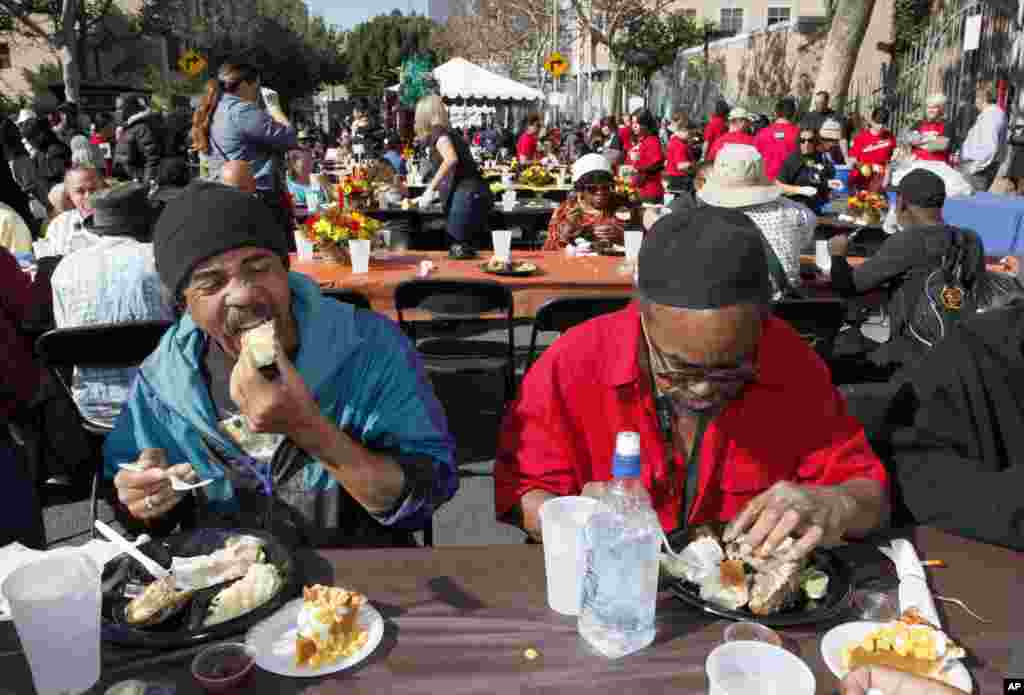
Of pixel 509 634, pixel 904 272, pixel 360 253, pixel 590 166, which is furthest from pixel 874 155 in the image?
pixel 509 634

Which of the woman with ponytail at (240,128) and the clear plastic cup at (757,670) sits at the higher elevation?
the woman with ponytail at (240,128)

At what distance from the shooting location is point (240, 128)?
20.5ft

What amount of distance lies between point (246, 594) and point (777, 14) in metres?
56.7

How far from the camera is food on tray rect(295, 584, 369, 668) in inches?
53.7

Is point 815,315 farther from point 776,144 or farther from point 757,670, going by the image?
point 776,144

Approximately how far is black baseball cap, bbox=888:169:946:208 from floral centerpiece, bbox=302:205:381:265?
341 centimetres

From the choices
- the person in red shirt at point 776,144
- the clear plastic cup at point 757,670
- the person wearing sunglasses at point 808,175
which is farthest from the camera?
the person in red shirt at point 776,144

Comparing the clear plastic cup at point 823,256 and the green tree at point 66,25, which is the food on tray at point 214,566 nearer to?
the clear plastic cup at point 823,256

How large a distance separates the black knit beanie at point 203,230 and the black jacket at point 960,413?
1773 mm

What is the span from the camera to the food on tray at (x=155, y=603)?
57.1 inches

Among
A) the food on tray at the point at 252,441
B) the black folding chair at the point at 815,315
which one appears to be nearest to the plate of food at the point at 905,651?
the food on tray at the point at 252,441

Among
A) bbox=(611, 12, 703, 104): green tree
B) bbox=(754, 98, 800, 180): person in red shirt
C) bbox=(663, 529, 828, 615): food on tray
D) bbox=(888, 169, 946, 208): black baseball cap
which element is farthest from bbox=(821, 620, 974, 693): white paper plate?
bbox=(611, 12, 703, 104): green tree

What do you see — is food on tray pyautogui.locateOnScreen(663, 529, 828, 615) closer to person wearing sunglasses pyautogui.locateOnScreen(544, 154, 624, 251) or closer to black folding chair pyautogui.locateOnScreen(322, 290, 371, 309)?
black folding chair pyautogui.locateOnScreen(322, 290, 371, 309)

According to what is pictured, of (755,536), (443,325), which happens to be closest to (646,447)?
(755,536)
